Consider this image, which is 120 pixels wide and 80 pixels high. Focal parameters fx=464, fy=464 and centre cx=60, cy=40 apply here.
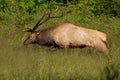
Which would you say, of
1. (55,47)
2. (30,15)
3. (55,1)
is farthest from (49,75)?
(55,1)

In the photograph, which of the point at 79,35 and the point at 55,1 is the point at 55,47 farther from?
the point at 55,1

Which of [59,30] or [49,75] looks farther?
[59,30]

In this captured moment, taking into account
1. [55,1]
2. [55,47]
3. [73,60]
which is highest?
[73,60]

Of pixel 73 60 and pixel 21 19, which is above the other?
pixel 73 60

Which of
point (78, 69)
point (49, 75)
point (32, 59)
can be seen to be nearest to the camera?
point (49, 75)

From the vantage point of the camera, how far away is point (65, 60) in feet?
22.8

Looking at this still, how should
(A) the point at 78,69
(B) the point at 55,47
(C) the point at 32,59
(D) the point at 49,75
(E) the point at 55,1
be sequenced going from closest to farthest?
(D) the point at 49,75 < (A) the point at 78,69 < (C) the point at 32,59 < (B) the point at 55,47 < (E) the point at 55,1

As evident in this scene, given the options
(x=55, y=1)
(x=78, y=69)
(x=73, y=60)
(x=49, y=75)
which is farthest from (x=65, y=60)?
(x=55, y=1)

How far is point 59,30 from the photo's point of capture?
11359 mm

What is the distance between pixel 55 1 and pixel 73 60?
42.5 feet

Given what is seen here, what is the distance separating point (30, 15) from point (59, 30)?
645 centimetres

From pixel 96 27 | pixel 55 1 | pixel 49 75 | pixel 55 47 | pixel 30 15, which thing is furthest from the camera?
pixel 55 1

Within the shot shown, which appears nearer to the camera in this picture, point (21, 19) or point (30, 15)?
point (21, 19)

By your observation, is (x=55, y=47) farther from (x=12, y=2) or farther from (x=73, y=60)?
(x=12, y=2)
